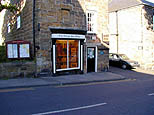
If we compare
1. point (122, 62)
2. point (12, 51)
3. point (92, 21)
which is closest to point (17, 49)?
point (12, 51)

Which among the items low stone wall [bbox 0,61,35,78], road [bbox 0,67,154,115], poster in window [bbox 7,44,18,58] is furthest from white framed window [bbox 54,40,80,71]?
road [bbox 0,67,154,115]

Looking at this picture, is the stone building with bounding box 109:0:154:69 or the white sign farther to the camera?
the stone building with bounding box 109:0:154:69

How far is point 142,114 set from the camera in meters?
5.40

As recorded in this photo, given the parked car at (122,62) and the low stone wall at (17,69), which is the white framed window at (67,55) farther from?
the parked car at (122,62)

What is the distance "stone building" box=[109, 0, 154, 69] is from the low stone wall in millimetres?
14050

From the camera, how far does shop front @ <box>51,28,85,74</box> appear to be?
12867mm

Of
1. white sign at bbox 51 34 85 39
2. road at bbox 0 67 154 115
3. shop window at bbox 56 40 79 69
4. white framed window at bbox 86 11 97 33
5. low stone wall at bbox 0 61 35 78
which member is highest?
white framed window at bbox 86 11 97 33

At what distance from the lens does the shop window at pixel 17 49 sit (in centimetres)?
1173

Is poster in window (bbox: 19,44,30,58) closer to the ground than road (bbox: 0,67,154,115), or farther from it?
farther from it

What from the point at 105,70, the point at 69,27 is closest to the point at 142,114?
the point at 69,27

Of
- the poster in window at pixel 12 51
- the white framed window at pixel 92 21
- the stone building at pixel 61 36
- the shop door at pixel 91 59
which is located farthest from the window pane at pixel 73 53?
the poster in window at pixel 12 51

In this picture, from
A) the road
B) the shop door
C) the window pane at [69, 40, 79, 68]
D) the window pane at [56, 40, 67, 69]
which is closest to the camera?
the road

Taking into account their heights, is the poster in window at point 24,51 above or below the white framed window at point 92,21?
below

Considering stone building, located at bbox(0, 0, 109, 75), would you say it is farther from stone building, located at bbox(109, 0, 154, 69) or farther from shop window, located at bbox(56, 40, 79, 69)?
stone building, located at bbox(109, 0, 154, 69)
